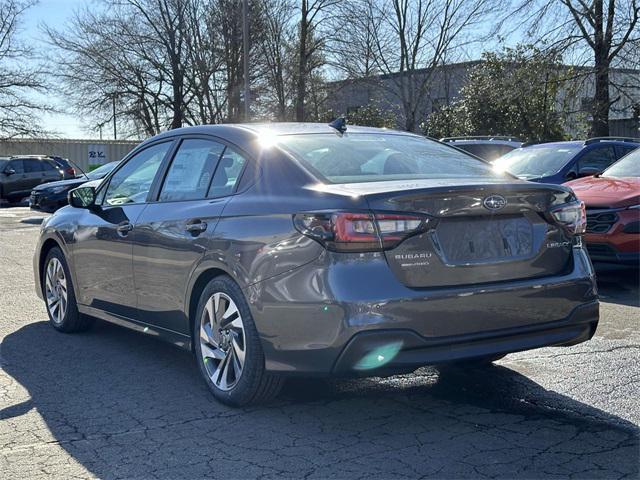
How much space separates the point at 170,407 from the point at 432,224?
73.6 inches

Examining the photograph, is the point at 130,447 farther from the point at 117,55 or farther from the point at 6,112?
the point at 6,112

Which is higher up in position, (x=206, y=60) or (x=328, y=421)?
(x=206, y=60)

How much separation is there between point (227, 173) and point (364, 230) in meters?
1.30

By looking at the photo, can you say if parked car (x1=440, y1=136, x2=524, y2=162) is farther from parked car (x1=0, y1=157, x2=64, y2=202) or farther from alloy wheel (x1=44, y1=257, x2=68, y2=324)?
parked car (x1=0, y1=157, x2=64, y2=202)

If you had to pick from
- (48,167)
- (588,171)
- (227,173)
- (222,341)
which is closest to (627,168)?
(588,171)

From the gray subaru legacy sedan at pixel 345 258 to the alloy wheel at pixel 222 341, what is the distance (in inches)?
0.4

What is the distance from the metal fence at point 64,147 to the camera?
1638 inches

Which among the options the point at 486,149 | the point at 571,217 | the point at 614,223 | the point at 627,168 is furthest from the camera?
the point at 486,149

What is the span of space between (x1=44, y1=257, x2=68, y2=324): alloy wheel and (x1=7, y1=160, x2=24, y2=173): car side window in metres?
23.6

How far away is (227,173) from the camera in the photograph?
4.95 meters

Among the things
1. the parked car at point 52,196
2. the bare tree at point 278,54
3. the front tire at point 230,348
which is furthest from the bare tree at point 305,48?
the front tire at point 230,348

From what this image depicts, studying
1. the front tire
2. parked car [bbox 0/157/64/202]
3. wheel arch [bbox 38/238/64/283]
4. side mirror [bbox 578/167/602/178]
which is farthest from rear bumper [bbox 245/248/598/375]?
parked car [bbox 0/157/64/202]

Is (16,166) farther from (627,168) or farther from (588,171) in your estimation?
(627,168)

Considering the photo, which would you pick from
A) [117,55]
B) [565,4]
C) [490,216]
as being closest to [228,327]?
[490,216]
